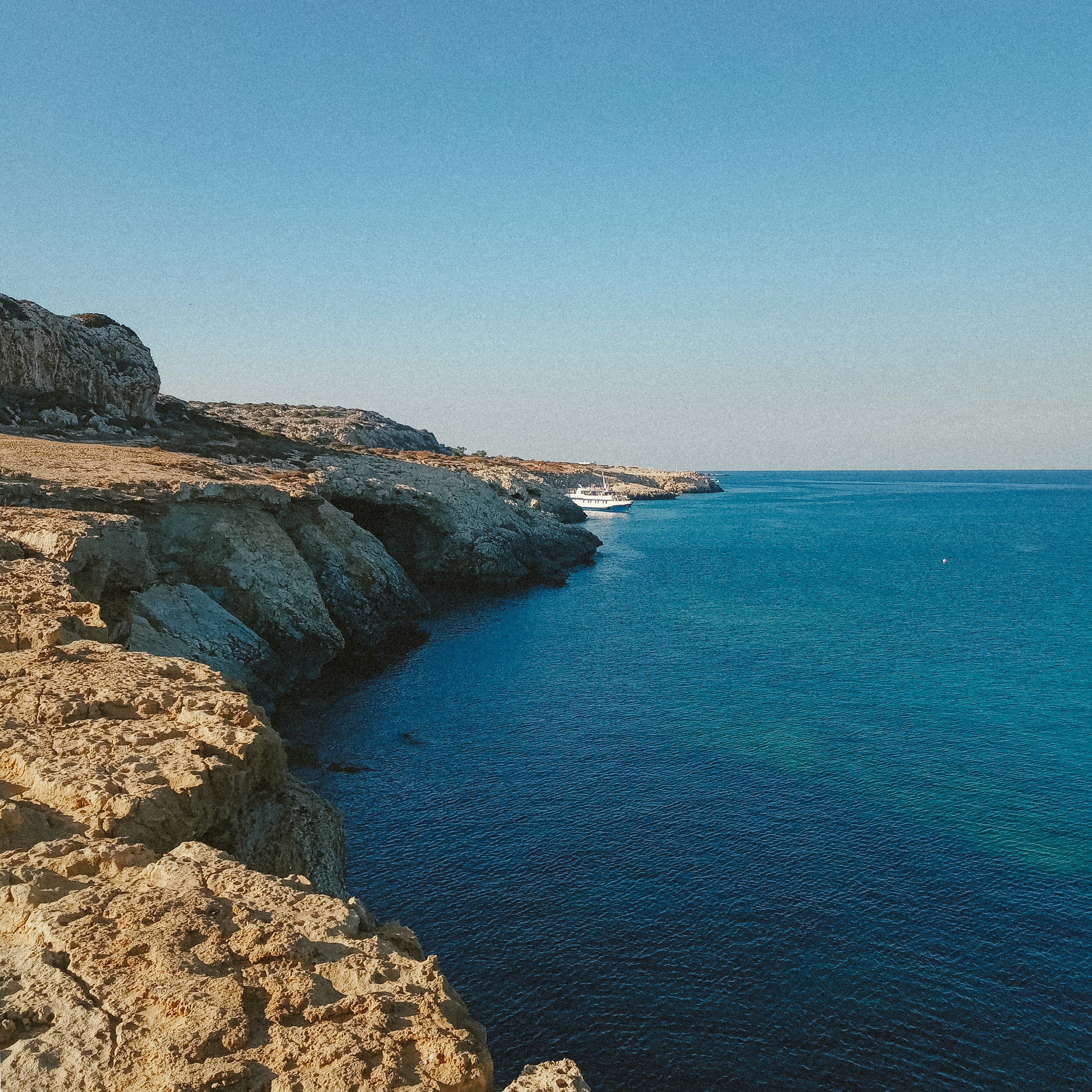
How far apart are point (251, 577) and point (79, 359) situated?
3913 centimetres

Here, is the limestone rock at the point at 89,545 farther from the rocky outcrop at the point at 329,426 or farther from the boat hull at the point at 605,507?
the boat hull at the point at 605,507

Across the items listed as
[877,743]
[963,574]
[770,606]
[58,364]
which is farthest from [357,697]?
[963,574]

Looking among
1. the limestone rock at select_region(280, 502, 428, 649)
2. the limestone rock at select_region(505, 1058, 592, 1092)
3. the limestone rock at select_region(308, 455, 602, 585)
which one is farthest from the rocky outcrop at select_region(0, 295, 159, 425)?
the limestone rock at select_region(505, 1058, 592, 1092)

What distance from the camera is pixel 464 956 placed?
2373cm

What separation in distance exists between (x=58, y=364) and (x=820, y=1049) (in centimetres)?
7733

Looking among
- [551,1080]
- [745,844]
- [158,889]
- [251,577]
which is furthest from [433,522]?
[551,1080]

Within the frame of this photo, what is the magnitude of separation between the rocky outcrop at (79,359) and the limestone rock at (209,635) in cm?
3224

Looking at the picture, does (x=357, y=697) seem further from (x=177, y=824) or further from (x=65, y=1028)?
(x=65, y=1028)

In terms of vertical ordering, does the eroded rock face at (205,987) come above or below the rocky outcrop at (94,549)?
below

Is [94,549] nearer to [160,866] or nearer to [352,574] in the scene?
[160,866]

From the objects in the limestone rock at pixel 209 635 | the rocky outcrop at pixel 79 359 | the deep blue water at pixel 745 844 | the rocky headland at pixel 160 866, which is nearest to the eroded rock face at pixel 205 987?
the rocky headland at pixel 160 866

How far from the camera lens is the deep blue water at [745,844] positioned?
21000mm

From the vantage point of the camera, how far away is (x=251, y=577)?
49.4 m

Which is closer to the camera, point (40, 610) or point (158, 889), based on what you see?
point (158, 889)
